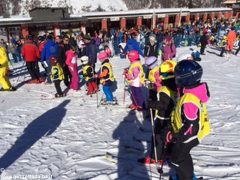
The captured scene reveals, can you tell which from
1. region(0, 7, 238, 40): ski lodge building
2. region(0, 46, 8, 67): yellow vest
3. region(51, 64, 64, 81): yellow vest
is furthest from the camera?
region(0, 7, 238, 40): ski lodge building

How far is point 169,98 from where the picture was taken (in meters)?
4.58

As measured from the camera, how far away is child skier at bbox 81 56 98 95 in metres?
9.42

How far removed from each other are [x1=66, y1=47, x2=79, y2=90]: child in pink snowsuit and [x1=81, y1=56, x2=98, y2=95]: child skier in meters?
0.69

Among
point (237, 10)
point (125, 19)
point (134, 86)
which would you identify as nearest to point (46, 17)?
point (125, 19)

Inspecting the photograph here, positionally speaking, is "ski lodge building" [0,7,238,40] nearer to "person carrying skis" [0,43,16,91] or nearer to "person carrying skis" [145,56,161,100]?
"person carrying skis" [0,43,16,91]

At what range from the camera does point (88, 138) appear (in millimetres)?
6285

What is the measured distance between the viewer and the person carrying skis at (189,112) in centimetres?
329

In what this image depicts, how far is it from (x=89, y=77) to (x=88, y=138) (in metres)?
3.61

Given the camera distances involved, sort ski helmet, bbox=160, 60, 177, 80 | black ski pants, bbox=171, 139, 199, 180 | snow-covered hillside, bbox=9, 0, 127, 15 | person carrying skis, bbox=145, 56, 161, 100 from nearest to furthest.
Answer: black ski pants, bbox=171, 139, 199, 180 → ski helmet, bbox=160, 60, 177, 80 → person carrying skis, bbox=145, 56, 161, 100 → snow-covered hillside, bbox=9, 0, 127, 15

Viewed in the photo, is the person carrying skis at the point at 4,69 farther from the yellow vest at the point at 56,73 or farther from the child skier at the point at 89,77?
the child skier at the point at 89,77

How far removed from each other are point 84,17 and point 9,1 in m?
44.7

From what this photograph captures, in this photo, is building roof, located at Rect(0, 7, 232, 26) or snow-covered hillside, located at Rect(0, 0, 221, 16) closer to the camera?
building roof, located at Rect(0, 7, 232, 26)

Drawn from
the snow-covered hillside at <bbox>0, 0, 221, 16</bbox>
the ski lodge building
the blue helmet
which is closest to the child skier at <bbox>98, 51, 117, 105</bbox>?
the blue helmet

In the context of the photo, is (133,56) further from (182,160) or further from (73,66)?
(182,160)
